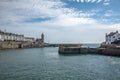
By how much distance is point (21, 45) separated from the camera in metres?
144

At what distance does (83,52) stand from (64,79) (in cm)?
5068

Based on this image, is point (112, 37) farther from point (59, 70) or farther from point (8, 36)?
point (8, 36)

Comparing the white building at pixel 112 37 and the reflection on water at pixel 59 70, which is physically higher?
the white building at pixel 112 37

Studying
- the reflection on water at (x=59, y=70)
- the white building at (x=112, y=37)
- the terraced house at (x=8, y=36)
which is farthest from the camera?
the terraced house at (x=8, y=36)

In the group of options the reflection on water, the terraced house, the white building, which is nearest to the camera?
the reflection on water

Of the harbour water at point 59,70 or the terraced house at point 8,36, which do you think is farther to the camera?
the terraced house at point 8,36

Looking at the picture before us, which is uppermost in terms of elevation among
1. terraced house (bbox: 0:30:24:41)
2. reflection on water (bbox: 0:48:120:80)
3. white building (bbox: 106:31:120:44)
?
terraced house (bbox: 0:30:24:41)

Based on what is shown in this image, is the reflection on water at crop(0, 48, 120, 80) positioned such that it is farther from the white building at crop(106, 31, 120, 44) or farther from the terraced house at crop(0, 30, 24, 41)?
the terraced house at crop(0, 30, 24, 41)

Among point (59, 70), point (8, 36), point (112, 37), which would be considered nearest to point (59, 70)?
point (59, 70)

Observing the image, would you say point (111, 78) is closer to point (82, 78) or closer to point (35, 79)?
point (82, 78)

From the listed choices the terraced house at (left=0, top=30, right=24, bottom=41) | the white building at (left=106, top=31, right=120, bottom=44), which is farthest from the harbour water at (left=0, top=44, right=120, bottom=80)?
the terraced house at (left=0, top=30, right=24, bottom=41)

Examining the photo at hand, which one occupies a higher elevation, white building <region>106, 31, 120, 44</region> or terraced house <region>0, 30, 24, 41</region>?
terraced house <region>0, 30, 24, 41</region>

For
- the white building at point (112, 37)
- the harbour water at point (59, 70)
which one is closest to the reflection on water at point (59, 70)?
the harbour water at point (59, 70)

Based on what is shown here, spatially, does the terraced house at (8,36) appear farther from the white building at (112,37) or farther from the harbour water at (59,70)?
the harbour water at (59,70)
